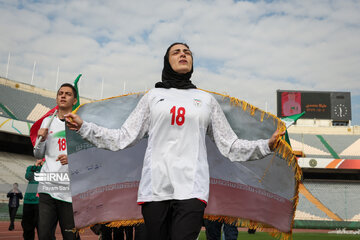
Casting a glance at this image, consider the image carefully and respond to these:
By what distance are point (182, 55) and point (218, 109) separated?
0.47 meters

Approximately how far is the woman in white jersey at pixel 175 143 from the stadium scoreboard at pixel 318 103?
32.8 m

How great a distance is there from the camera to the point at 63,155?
3834 millimetres

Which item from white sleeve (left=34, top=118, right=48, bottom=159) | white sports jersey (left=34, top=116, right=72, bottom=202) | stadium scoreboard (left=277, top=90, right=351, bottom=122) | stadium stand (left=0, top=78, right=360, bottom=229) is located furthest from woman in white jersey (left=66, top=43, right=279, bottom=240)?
stadium scoreboard (left=277, top=90, right=351, bottom=122)

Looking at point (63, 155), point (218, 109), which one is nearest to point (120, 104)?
point (63, 155)

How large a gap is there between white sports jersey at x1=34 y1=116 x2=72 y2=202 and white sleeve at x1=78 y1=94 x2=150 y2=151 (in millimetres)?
1385

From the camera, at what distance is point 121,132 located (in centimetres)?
279

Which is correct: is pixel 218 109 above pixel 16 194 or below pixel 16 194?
above

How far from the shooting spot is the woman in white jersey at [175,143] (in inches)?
95.0

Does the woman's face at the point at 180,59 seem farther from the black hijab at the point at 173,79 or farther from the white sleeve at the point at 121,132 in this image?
the white sleeve at the point at 121,132

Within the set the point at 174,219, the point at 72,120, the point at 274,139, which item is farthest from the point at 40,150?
the point at 274,139

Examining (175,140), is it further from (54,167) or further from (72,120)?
(54,167)

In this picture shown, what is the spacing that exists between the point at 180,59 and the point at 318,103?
34.6m

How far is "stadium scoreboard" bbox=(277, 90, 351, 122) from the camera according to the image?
34719 millimetres

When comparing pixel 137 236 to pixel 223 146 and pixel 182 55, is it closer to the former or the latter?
pixel 223 146
